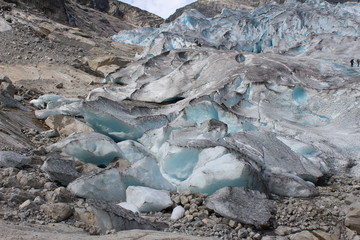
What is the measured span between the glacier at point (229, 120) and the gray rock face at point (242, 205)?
29 centimetres

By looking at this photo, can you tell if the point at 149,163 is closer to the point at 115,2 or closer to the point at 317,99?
the point at 317,99

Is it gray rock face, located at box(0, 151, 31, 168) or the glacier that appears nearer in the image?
gray rock face, located at box(0, 151, 31, 168)

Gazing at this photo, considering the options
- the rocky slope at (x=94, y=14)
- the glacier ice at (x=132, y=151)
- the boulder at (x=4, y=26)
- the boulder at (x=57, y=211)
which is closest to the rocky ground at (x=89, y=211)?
the boulder at (x=57, y=211)

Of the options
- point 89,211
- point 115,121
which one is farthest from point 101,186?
point 115,121

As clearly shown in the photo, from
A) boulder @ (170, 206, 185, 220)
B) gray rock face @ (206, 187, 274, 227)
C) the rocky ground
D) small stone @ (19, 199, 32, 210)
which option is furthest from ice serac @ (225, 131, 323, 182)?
small stone @ (19, 199, 32, 210)

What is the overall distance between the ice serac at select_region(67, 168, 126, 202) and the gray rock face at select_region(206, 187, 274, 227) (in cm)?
80

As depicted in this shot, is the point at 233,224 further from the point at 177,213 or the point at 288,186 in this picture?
the point at 288,186

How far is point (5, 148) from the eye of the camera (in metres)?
3.90

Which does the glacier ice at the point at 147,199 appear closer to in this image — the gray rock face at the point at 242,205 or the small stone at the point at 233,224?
the gray rock face at the point at 242,205

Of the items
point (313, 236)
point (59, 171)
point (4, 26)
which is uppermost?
point (313, 236)

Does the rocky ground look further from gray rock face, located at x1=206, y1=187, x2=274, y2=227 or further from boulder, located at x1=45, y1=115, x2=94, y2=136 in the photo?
boulder, located at x1=45, y1=115, x2=94, y2=136

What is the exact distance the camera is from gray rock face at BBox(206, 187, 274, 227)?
10.6ft

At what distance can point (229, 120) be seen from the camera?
5.61 m

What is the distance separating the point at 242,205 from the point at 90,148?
1.83 meters
